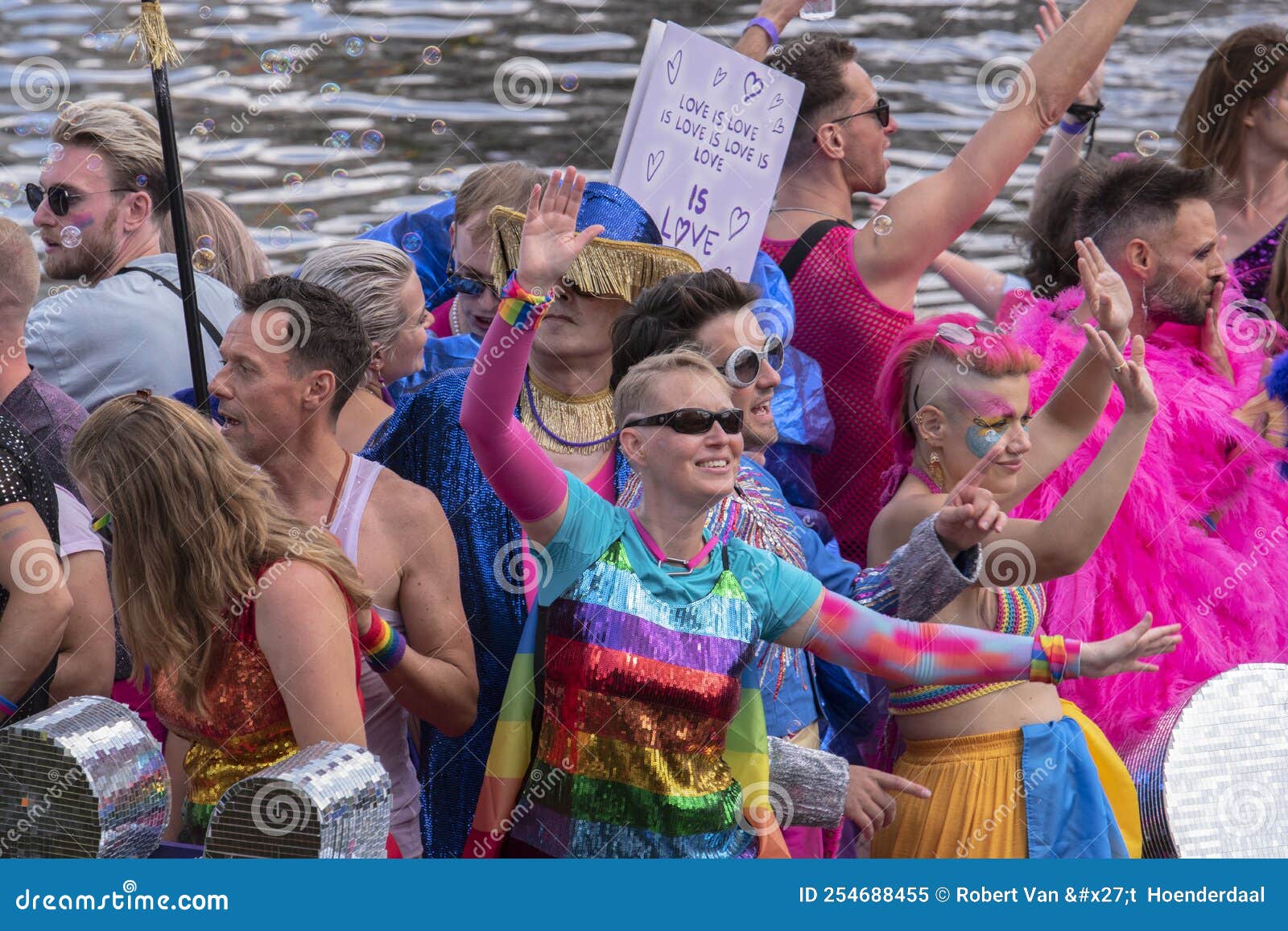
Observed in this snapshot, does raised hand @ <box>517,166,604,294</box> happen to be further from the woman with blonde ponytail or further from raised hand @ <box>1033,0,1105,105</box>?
raised hand @ <box>1033,0,1105,105</box>

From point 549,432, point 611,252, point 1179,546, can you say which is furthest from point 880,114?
point 549,432

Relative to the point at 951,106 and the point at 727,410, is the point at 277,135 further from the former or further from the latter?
the point at 727,410

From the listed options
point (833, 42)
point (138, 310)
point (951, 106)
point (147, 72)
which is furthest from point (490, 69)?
point (138, 310)

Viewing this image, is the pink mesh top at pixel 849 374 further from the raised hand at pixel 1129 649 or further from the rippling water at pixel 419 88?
the rippling water at pixel 419 88

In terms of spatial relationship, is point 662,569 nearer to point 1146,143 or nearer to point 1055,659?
point 1055,659

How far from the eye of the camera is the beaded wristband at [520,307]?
2082 millimetres

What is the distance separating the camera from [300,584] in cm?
204

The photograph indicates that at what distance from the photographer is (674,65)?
3.33 m

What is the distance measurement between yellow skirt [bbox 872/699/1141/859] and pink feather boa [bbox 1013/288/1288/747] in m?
0.18

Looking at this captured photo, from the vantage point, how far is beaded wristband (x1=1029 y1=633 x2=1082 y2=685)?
2191mm

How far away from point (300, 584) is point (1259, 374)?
2.12 metres

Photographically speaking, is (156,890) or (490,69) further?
(490,69)

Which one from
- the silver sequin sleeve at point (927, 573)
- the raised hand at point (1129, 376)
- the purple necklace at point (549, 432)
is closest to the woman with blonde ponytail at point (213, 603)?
the purple necklace at point (549, 432)

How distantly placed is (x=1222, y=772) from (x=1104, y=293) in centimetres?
77
